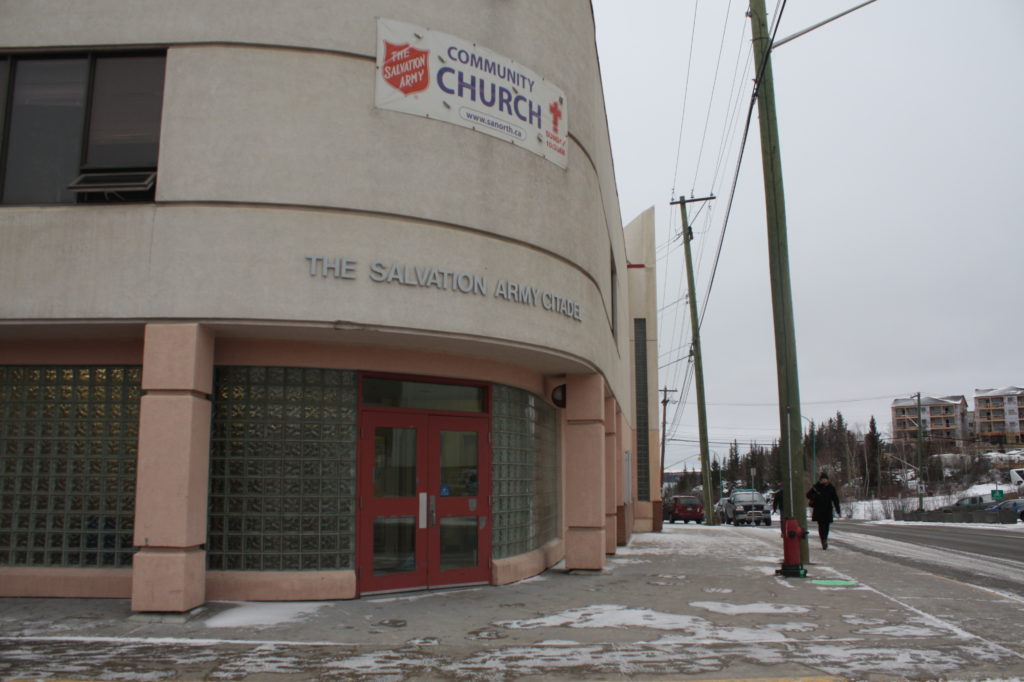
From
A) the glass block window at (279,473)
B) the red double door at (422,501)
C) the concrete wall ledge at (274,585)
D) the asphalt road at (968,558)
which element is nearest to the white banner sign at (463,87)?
the glass block window at (279,473)

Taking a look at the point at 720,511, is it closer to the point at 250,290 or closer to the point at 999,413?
the point at 250,290

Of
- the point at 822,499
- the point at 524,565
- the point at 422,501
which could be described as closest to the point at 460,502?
the point at 422,501

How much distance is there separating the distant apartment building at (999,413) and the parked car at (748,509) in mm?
139102

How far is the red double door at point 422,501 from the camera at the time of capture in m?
9.85

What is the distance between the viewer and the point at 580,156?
41.5 feet

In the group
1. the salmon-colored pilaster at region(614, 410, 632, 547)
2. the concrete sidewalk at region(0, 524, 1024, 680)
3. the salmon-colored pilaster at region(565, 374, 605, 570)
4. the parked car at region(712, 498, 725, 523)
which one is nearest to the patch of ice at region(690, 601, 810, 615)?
the concrete sidewalk at region(0, 524, 1024, 680)

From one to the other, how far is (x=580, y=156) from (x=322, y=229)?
5.27 metres

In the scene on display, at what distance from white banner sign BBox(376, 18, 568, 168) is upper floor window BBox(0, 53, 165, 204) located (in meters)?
2.80

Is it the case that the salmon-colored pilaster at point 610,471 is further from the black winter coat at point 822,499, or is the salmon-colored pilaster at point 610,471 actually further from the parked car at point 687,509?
the parked car at point 687,509

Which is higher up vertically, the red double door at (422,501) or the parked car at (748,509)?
the red double door at (422,501)

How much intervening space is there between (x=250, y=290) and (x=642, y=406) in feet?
64.5

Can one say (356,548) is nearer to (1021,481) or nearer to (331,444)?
(331,444)

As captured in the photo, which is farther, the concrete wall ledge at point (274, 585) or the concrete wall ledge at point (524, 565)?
the concrete wall ledge at point (524, 565)

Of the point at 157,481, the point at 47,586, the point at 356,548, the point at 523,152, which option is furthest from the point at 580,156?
the point at 47,586
